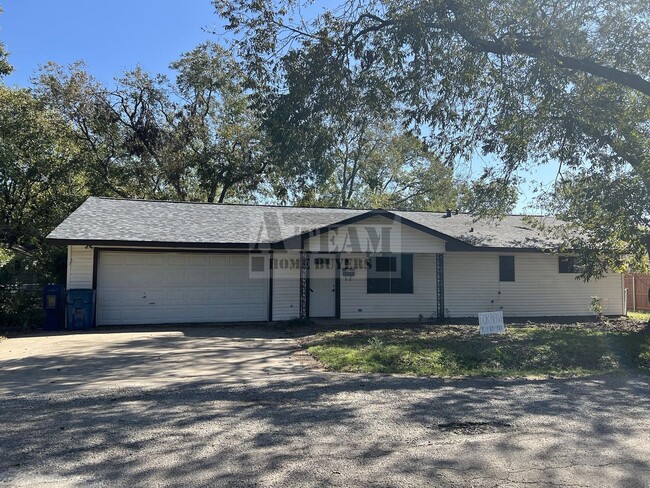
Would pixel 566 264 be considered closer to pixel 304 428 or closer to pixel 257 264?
pixel 257 264

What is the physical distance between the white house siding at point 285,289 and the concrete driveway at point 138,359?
2.16 meters

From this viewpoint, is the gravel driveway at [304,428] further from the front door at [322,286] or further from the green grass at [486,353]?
the front door at [322,286]

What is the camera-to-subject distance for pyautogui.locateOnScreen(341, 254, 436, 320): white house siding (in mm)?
16281

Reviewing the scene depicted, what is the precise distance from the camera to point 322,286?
53.1ft

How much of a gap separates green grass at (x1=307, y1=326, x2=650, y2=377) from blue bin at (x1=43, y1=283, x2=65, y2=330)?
7.45m

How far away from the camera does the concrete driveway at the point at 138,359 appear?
7.51 meters

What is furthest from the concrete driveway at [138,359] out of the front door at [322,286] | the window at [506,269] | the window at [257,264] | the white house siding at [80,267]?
the window at [506,269]

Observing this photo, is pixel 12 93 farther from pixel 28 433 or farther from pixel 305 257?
pixel 28 433

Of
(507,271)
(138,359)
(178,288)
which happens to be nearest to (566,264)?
(507,271)

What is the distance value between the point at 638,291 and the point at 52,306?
23.9 meters

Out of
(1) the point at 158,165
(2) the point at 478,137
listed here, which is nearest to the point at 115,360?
(2) the point at 478,137

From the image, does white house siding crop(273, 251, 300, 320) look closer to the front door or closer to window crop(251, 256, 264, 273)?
window crop(251, 256, 264, 273)

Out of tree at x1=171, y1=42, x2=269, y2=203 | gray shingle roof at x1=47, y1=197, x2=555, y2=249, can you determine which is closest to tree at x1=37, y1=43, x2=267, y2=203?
tree at x1=171, y1=42, x2=269, y2=203

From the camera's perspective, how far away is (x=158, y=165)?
27.8 metres
